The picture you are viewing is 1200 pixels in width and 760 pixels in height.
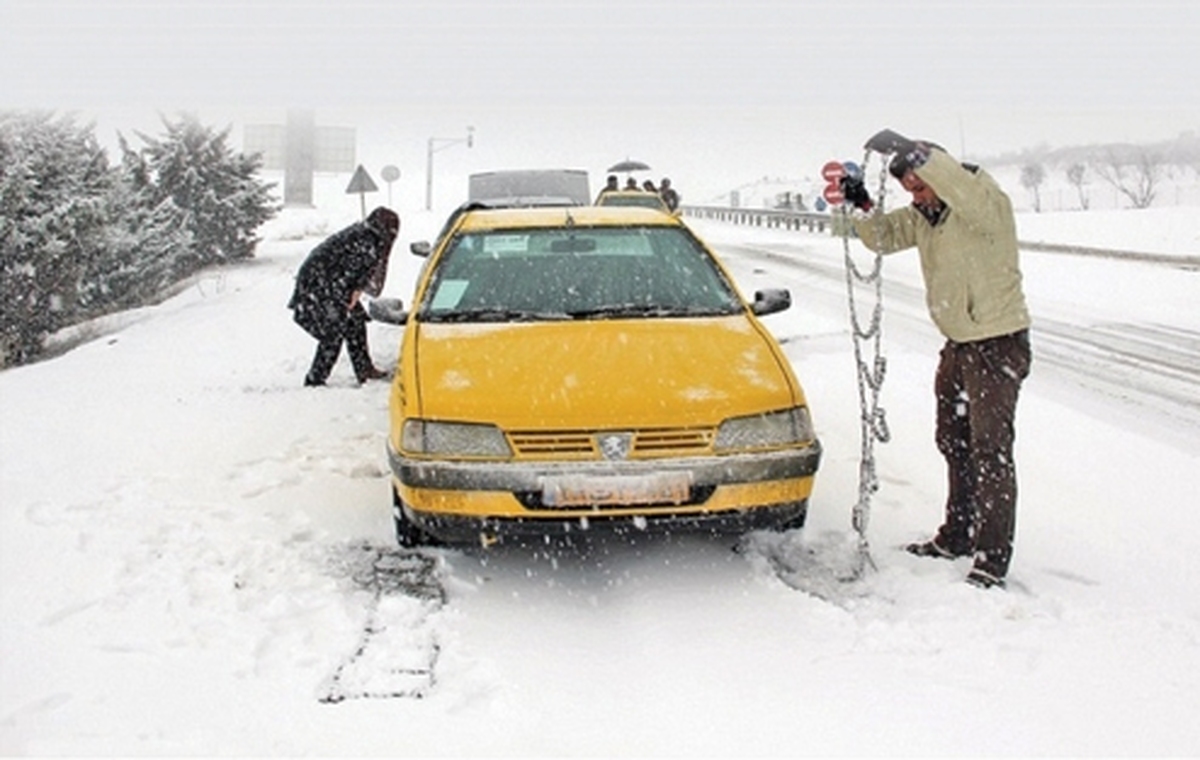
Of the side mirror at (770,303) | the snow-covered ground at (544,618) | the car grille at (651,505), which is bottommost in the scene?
the snow-covered ground at (544,618)

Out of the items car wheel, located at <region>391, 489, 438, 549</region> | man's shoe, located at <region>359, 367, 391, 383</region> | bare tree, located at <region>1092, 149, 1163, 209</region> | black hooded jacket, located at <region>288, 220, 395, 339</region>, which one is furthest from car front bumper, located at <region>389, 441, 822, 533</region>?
bare tree, located at <region>1092, 149, 1163, 209</region>

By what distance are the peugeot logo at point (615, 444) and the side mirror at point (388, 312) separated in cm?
175

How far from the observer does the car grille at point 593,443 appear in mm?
3600

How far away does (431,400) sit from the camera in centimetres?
378

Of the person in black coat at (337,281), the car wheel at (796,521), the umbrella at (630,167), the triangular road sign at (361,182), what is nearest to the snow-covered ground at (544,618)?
the car wheel at (796,521)

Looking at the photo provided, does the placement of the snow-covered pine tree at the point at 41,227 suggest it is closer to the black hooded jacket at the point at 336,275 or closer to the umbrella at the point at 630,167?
the black hooded jacket at the point at 336,275

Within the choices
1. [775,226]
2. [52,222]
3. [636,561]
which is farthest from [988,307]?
[775,226]

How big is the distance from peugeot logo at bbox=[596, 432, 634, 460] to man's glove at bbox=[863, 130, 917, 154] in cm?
151

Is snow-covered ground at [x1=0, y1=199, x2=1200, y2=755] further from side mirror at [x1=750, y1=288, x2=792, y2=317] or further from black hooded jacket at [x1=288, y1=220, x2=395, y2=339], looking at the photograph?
black hooded jacket at [x1=288, y1=220, x2=395, y2=339]

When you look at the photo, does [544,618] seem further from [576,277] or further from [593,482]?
[576,277]

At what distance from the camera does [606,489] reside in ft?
11.7

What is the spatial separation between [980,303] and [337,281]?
5.03m

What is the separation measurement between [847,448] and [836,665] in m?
3.03

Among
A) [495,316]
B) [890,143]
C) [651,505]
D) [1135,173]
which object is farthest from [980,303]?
[1135,173]
